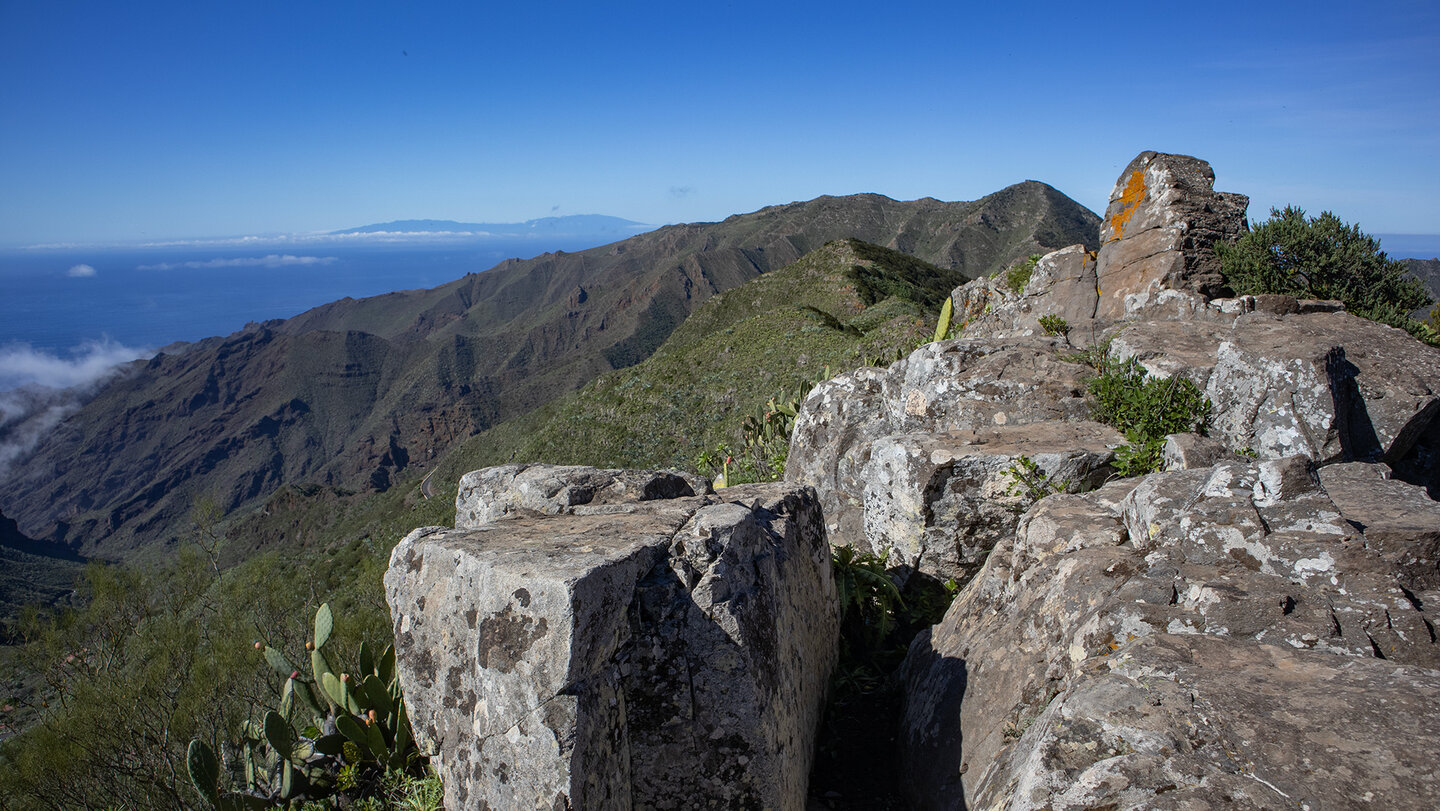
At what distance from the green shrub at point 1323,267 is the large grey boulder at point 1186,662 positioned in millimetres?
6304

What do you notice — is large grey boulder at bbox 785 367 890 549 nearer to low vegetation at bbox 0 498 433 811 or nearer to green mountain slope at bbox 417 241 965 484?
low vegetation at bbox 0 498 433 811

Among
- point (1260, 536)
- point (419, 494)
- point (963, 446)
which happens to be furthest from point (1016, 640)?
point (419, 494)

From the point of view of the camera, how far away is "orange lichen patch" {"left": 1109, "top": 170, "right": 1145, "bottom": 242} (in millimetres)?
11578

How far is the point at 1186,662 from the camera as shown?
140 inches

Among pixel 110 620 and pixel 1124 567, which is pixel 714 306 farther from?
Result: pixel 1124 567

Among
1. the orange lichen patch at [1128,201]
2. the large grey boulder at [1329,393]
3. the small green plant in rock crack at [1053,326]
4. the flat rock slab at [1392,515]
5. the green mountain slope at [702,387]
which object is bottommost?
the green mountain slope at [702,387]

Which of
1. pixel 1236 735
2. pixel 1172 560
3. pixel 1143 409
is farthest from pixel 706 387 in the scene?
pixel 1236 735

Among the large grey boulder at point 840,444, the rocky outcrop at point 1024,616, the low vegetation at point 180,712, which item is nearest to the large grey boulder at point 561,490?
the rocky outcrop at point 1024,616

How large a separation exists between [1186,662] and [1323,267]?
898cm

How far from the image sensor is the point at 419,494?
5878cm

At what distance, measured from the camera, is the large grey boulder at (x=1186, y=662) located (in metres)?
2.97

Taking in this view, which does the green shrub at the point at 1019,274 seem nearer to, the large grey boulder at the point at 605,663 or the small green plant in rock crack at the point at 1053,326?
the small green plant in rock crack at the point at 1053,326

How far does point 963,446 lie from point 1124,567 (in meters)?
2.42

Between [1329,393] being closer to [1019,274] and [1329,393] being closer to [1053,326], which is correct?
[1053,326]
